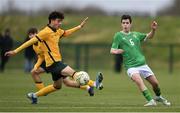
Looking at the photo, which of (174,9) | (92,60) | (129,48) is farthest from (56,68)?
(174,9)

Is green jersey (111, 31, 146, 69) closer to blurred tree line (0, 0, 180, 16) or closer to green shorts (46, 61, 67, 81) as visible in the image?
green shorts (46, 61, 67, 81)

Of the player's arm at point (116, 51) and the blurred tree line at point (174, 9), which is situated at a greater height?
the player's arm at point (116, 51)

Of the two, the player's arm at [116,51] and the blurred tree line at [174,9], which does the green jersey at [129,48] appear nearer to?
the player's arm at [116,51]

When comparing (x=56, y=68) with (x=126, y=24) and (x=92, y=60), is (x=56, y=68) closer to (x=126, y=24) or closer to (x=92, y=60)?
(x=126, y=24)

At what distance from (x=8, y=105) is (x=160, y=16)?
50.2 meters

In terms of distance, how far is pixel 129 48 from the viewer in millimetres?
16922

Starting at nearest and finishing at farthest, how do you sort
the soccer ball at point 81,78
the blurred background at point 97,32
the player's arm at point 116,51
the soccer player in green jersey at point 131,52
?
the player's arm at point 116,51, the soccer player in green jersey at point 131,52, the soccer ball at point 81,78, the blurred background at point 97,32

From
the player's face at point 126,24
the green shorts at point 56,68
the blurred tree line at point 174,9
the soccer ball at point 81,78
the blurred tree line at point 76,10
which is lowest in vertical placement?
the blurred tree line at point 174,9

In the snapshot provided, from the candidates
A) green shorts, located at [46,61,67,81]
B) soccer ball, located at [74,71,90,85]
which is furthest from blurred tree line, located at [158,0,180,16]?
green shorts, located at [46,61,67,81]

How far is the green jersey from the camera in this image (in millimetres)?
16828

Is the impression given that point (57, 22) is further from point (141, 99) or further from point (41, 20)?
point (41, 20)

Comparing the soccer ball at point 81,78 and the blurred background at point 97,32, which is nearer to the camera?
the soccer ball at point 81,78

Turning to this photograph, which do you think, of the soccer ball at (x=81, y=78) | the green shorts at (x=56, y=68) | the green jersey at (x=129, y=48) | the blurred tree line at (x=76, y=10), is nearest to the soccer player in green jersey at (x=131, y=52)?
the green jersey at (x=129, y=48)

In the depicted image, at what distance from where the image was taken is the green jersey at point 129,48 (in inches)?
663
